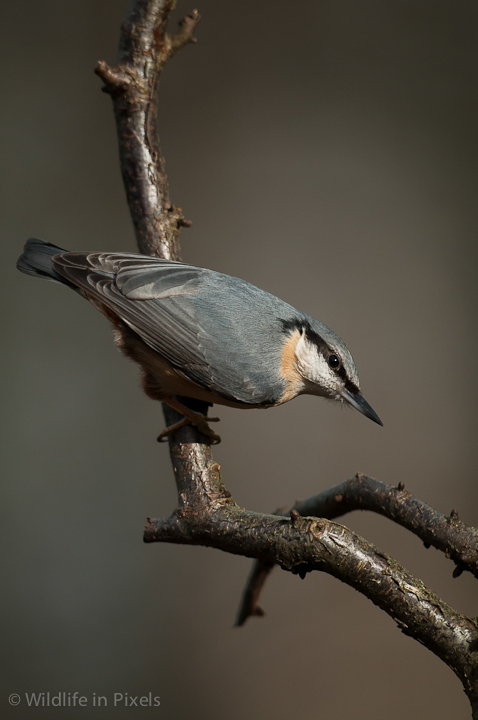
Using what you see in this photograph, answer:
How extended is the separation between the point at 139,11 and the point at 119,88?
0.17 meters

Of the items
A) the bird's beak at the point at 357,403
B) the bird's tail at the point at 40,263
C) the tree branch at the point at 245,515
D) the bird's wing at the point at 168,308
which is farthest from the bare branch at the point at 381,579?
the bird's tail at the point at 40,263

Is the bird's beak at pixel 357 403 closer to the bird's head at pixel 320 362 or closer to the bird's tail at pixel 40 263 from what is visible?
the bird's head at pixel 320 362

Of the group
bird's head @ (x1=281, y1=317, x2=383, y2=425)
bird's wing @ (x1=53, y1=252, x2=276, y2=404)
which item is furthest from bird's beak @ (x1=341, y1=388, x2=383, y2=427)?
bird's wing @ (x1=53, y1=252, x2=276, y2=404)

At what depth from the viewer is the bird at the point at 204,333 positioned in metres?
1.00

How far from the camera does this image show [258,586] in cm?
118

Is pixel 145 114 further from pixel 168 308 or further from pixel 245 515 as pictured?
pixel 245 515

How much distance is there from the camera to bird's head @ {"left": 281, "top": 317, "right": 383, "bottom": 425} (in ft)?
3.51

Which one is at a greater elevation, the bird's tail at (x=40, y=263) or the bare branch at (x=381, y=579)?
the bird's tail at (x=40, y=263)

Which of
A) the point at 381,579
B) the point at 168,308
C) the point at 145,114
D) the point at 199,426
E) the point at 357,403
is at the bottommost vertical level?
the point at 381,579

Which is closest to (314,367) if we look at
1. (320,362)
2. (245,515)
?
(320,362)

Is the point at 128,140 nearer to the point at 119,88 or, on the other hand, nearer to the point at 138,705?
the point at 119,88

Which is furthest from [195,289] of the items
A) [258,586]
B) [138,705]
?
[138,705]

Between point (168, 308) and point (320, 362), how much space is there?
33 cm

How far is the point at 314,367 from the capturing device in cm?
110
